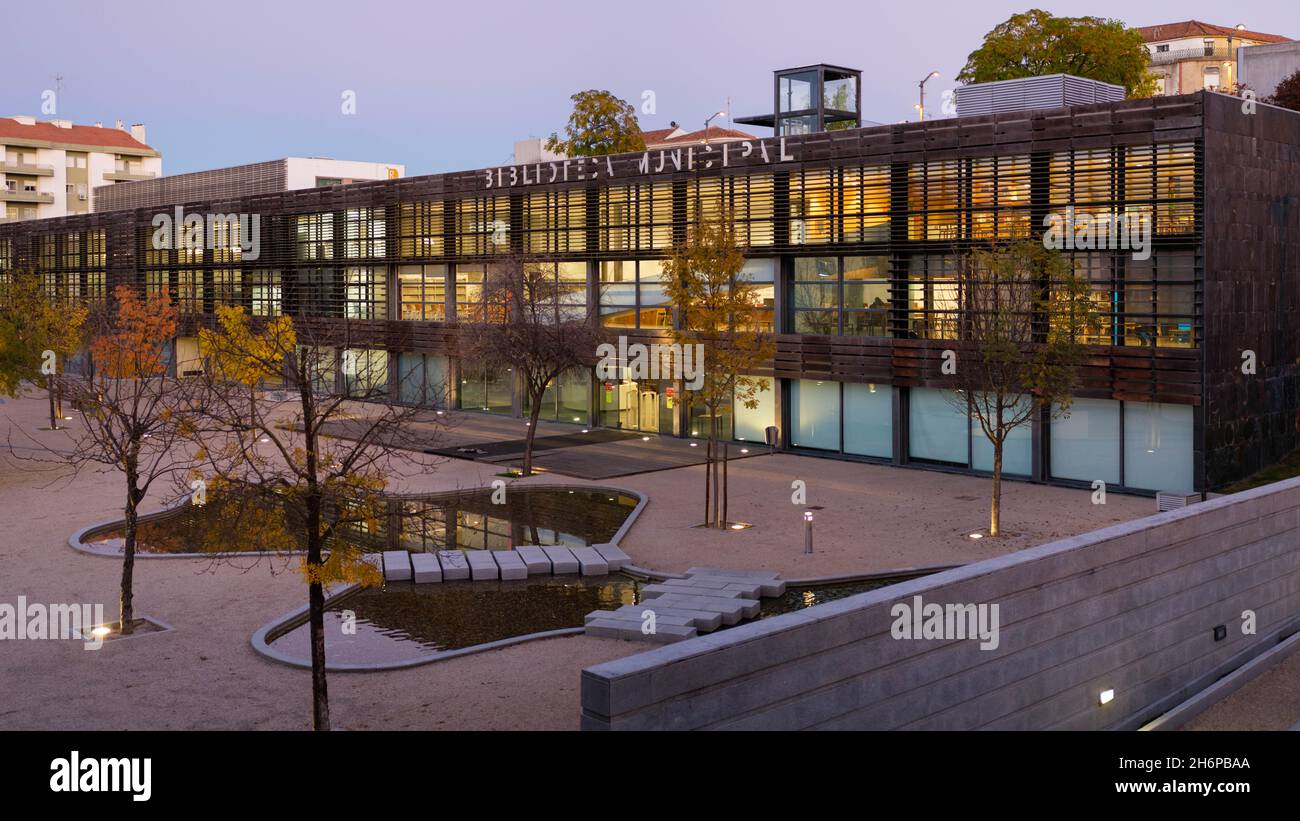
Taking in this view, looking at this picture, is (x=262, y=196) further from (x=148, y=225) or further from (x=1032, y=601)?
(x=1032, y=601)

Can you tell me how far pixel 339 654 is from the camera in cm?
1684

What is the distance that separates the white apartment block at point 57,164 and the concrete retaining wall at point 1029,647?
11197cm

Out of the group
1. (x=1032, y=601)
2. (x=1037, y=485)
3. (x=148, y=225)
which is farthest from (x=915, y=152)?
(x=148, y=225)

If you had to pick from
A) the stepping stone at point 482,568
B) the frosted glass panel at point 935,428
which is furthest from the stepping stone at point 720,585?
the frosted glass panel at point 935,428

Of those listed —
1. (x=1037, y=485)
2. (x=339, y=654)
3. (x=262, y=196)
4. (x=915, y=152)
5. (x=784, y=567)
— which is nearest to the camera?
(x=339, y=654)

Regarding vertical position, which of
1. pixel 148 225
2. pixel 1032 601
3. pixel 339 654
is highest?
pixel 148 225

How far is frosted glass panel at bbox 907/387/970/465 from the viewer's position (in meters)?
33.7

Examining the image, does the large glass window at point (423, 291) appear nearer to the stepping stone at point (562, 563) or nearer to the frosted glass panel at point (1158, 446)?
the frosted glass panel at point (1158, 446)

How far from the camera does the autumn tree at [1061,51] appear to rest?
61.3 meters

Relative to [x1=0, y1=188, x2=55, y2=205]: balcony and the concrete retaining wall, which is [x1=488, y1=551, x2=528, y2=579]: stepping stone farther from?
[x1=0, y1=188, x2=55, y2=205]: balcony

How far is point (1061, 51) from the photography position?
62312 millimetres

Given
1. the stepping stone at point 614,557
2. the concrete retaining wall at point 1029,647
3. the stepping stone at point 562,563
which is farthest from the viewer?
the stepping stone at point 614,557
